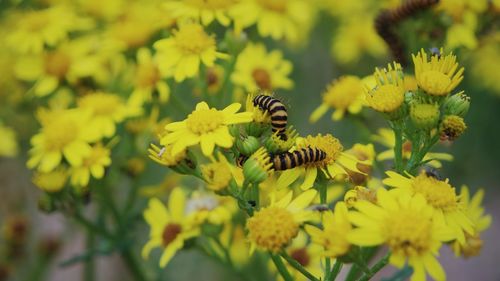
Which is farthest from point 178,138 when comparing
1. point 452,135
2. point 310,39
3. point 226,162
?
point 310,39

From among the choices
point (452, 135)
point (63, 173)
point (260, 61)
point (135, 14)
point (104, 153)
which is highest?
point (452, 135)

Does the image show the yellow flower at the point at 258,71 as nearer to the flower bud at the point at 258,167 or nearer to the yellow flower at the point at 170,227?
the yellow flower at the point at 170,227

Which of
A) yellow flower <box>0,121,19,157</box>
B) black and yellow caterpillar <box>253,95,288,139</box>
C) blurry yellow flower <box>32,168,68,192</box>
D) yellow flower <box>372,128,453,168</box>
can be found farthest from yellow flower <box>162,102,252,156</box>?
yellow flower <box>0,121,19,157</box>

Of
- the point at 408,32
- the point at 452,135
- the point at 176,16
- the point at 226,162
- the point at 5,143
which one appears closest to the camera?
the point at 452,135

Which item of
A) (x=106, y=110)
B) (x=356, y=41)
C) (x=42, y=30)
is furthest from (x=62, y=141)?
(x=356, y=41)

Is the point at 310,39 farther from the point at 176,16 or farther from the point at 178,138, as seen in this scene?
the point at 178,138

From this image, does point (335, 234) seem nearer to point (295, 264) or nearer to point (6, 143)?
point (295, 264)
